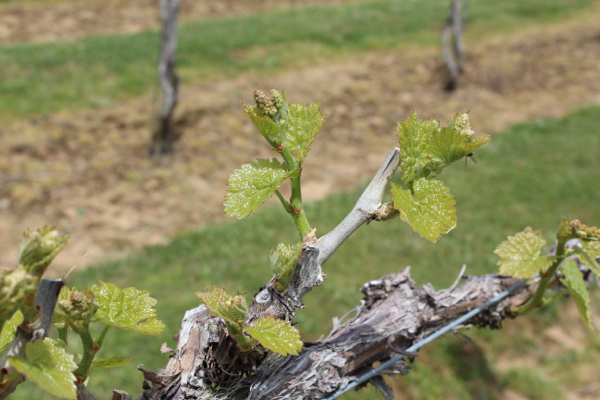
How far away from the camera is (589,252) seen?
1.16 metres

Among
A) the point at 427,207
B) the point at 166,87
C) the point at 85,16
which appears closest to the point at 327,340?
the point at 427,207

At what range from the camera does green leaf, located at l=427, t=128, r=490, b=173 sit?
2.78 feet

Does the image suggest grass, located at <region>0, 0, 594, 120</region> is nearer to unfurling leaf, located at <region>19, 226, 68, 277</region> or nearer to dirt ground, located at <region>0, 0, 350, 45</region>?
dirt ground, located at <region>0, 0, 350, 45</region>

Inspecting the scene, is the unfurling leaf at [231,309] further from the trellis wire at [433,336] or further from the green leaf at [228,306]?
the trellis wire at [433,336]

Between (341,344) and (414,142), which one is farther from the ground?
(414,142)

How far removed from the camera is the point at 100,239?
5.49 metres

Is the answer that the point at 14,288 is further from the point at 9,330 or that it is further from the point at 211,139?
the point at 211,139

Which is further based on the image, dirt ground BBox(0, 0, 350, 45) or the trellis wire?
dirt ground BBox(0, 0, 350, 45)

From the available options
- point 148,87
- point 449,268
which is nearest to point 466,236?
point 449,268

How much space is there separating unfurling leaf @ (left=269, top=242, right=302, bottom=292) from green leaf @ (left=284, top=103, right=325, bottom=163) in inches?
6.9

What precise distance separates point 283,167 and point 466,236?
4931 mm

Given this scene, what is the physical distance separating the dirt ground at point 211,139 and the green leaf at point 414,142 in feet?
16.4

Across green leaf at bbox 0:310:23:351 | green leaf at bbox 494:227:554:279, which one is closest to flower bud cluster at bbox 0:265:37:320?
green leaf at bbox 0:310:23:351

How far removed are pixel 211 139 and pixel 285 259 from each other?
270 inches
